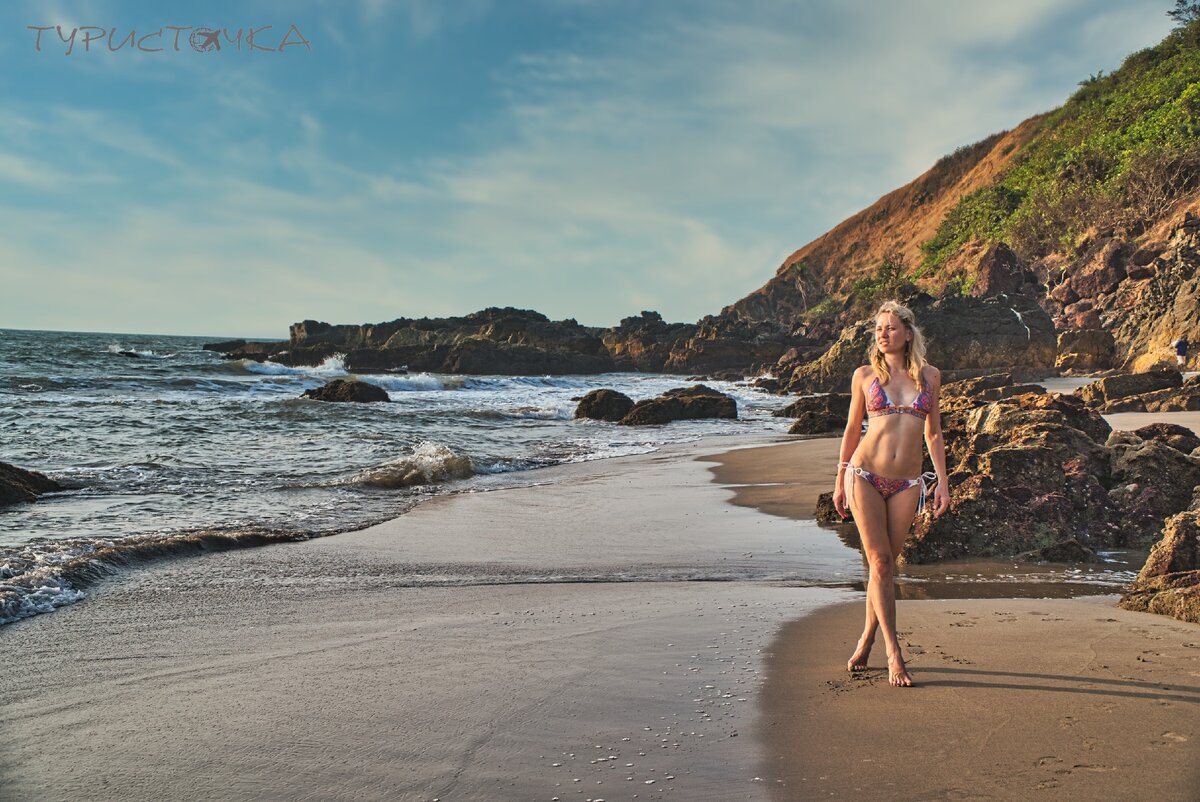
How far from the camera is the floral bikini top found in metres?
3.92

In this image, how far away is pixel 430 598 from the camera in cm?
557

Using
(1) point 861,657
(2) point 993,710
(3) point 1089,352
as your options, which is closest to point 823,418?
(1) point 861,657

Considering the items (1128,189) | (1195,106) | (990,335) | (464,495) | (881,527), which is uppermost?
(1195,106)

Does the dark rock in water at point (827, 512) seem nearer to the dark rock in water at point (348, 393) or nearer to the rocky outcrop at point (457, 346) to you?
the dark rock in water at point (348, 393)

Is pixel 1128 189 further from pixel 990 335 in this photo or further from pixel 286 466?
pixel 286 466

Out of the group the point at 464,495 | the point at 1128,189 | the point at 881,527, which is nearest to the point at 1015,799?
the point at 881,527

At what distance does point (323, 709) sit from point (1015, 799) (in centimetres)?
260

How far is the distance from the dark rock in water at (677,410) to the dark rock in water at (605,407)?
45 centimetres

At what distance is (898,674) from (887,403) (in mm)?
1229

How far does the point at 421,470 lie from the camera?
12.1 meters

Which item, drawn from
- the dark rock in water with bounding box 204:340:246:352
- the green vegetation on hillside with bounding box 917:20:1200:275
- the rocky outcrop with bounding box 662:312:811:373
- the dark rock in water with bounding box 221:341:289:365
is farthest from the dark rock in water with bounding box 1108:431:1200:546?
the dark rock in water with bounding box 204:340:246:352

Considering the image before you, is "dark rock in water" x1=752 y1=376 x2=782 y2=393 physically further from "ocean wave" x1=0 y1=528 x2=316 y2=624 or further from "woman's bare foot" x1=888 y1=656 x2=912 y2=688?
"woman's bare foot" x1=888 y1=656 x2=912 y2=688

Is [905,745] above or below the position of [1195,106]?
below

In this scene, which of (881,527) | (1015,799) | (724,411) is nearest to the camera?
(1015,799)
